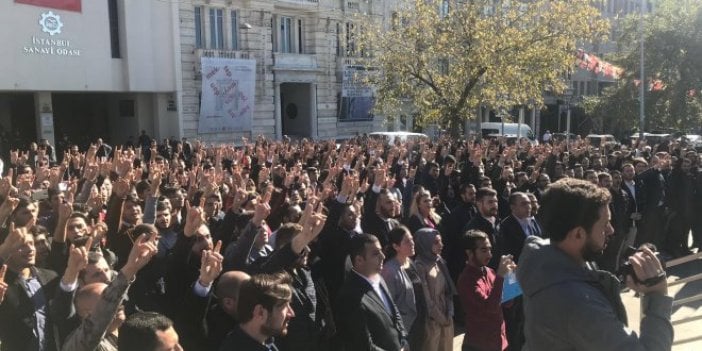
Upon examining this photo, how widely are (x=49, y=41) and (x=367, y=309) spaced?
20.9m

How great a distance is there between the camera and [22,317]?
3.58 m

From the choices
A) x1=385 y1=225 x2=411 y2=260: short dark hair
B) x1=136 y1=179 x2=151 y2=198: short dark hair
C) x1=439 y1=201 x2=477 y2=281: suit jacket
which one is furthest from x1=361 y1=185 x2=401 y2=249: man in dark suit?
x1=136 y1=179 x2=151 y2=198: short dark hair

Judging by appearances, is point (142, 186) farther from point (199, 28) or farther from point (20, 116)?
point (20, 116)

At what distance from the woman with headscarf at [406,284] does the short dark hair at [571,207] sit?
2.25 meters

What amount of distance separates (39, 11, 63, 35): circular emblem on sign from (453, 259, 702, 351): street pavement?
19.4 metres

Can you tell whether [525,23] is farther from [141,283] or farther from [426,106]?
[141,283]

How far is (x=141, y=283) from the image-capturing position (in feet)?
14.1

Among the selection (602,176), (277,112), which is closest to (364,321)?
(602,176)

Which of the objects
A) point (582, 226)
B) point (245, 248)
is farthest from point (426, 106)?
point (582, 226)

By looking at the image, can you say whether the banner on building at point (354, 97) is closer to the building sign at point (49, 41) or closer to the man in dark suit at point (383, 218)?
the building sign at point (49, 41)

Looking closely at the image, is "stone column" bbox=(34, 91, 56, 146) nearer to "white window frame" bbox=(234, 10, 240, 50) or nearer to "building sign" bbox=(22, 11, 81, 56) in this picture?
"building sign" bbox=(22, 11, 81, 56)

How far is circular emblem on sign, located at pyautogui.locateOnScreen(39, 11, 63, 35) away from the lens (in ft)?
69.5

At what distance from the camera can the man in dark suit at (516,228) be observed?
6031 mm

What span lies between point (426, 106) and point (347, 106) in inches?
497
